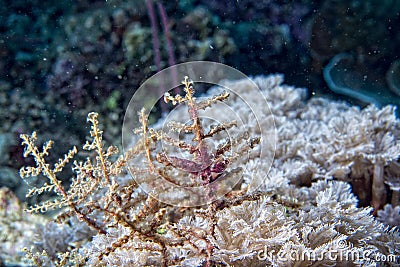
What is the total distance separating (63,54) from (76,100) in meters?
0.72

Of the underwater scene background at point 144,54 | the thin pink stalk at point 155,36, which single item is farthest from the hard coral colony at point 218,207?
the thin pink stalk at point 155,36

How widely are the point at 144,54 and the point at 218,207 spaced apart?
4.07m

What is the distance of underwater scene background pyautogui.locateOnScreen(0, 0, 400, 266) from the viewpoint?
4.63 metres

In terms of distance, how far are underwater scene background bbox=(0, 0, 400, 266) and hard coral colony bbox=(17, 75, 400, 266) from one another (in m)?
0.56

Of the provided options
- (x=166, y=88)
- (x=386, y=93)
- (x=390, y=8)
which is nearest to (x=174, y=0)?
(x=166, y=88)

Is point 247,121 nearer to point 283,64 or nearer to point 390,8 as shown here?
point 283,64

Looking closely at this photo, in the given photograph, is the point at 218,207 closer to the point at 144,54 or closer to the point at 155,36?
the point at 144,54

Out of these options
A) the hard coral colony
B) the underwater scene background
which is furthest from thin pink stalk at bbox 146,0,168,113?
the hard coral colony

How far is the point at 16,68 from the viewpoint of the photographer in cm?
486

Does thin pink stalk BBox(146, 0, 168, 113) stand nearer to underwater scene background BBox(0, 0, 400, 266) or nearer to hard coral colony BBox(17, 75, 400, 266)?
underwater scene background BBox(0, 0, 400, 266)

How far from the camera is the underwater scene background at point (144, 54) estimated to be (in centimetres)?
463

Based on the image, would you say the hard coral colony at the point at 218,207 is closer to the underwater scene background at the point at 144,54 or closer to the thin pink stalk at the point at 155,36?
the underwater scene background at the point at 144,54

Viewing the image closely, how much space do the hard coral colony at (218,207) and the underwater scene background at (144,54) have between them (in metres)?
0.56

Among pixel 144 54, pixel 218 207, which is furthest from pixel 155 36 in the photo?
pixel 218 207
